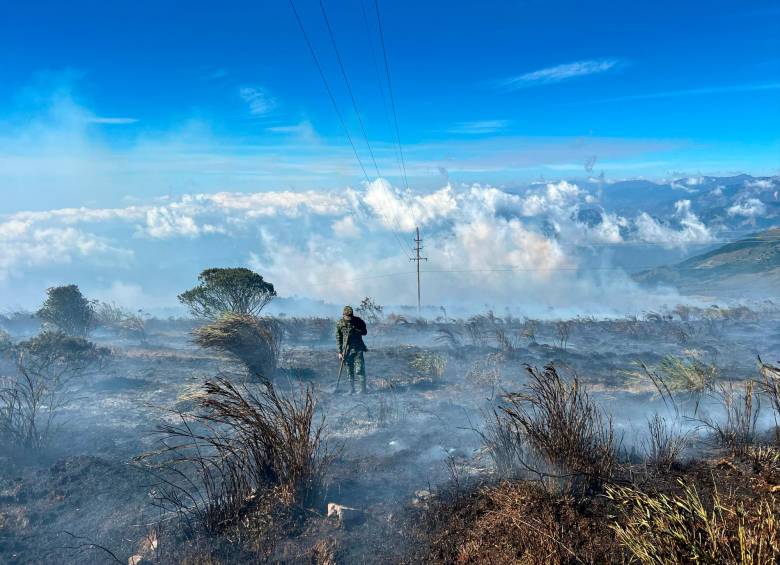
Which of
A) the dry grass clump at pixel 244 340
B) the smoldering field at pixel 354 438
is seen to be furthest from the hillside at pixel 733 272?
the dry grass clump at pixel 244 340

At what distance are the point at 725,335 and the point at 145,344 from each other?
23446mm

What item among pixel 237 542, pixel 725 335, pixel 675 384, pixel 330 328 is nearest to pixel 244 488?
pixel 237 542

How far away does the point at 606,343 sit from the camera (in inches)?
713

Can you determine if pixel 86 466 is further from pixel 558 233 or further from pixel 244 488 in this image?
pixel 558 233

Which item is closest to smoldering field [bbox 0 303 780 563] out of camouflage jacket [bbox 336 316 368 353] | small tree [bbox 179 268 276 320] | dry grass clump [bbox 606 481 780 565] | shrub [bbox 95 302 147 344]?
camouflage jacket [bbox 336 316 368 353]

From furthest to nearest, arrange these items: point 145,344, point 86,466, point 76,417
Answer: point 145,344
point 76,417
point 86,466

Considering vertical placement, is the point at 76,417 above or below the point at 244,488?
below

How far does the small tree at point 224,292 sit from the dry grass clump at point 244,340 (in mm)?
3782

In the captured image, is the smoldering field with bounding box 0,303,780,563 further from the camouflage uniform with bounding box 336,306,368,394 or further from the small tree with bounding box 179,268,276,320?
the small tree with bounding box 179,268,276,320

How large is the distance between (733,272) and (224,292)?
236 feet

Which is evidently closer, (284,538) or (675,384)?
(284,538)

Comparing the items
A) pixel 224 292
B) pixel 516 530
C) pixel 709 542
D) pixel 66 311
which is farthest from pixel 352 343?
pixel 66 311

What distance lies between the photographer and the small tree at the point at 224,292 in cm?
1506

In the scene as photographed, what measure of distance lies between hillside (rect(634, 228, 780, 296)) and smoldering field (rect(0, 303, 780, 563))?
4614 centimetres
